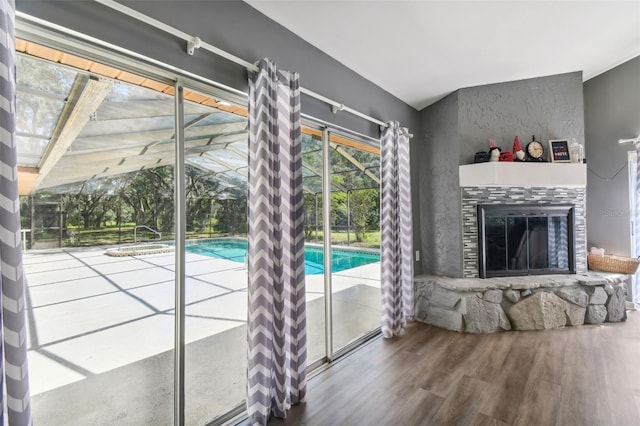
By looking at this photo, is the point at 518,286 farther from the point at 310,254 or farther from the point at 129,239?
the point at 129,239

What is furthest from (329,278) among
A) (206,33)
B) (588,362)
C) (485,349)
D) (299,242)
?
(588,362)

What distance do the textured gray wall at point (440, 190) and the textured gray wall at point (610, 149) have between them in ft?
6.87

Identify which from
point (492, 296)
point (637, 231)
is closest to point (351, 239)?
point (492, 296)

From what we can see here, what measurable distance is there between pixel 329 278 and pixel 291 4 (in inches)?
78.1

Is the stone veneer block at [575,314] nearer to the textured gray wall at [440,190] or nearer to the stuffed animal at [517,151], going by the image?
the textured gray wall at [440,190]

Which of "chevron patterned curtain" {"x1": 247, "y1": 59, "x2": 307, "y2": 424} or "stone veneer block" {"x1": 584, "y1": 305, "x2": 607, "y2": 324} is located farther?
"stone veneer block" {"x1": 584, "y1": 305, "x2": 607, "y2": 324}

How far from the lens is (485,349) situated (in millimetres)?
2738

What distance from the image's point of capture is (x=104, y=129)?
147cm

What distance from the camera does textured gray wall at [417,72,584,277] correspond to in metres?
3.48

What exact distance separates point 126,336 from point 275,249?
917mm

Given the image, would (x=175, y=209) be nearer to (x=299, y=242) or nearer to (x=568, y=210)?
(x=299, y=242)

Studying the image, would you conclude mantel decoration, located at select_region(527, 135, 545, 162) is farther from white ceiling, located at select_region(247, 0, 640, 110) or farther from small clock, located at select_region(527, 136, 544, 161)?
white ceiling, located at select_region(247, 0, 640, 110)

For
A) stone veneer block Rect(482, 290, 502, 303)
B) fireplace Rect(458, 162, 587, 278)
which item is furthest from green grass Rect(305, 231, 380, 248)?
stone veneer block Rect(482, 290, 502, 303)

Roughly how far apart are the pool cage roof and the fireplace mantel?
2624mm
